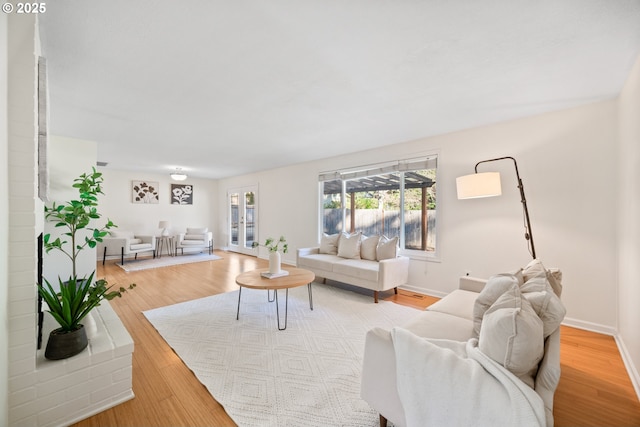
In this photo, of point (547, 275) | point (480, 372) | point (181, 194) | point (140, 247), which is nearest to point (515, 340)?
point (480, 372)

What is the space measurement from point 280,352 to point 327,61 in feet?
7.90

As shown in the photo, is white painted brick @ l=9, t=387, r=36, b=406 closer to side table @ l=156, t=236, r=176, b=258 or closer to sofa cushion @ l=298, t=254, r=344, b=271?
sofa cushion @ l=298, t=254, r=344, b=271

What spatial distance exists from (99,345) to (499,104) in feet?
13.1

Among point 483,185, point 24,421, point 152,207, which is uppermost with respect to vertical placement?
point 483,185

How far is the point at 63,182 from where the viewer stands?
11.1 ft

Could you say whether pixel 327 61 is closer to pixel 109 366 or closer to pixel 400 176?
pixel 109 366

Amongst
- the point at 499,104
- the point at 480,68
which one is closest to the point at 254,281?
the point at 480,68

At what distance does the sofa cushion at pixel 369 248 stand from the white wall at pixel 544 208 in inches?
26.1

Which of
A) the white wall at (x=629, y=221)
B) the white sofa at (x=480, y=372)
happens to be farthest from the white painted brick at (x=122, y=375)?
the white wall at (x=629, y=221)

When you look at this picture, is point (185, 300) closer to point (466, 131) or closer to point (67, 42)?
point (67, 42)

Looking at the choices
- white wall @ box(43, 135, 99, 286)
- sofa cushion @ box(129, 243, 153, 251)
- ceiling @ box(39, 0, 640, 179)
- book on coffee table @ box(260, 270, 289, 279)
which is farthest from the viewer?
sofa cushion @ box(129, 243, 153, 251)

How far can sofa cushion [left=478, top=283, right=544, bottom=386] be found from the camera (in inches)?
41.6

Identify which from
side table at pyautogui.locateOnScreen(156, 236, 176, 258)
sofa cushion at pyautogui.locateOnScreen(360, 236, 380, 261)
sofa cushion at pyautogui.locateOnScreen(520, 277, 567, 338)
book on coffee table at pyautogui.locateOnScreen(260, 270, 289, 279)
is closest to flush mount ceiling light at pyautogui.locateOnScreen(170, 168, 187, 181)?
side table at pyautogui.locateOnScreen(156, 236, 176, 258)

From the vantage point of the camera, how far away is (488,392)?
101 cm
